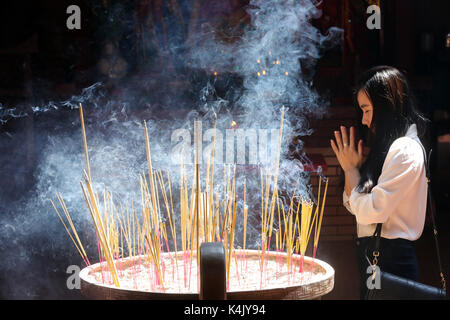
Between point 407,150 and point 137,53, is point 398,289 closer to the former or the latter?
point 407,150

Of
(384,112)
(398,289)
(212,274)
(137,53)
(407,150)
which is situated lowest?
(398,289)

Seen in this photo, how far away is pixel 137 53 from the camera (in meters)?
3.53

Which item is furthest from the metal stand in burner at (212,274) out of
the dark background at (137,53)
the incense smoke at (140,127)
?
the dark background at (137,53)

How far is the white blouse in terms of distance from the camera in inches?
57.3

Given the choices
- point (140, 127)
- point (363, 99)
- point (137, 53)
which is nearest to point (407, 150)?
point (363, 99)

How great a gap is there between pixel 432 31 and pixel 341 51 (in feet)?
4.44

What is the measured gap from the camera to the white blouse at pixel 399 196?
146 cm

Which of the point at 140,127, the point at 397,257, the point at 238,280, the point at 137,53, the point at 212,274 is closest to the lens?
the point at 212,274

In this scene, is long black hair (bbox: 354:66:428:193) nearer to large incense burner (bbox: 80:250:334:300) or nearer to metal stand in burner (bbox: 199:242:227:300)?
large incense burner (bbox: 80:250:334:300)

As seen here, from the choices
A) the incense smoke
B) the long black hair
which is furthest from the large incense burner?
the incense smoke

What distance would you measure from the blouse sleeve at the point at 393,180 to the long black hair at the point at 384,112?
65mm

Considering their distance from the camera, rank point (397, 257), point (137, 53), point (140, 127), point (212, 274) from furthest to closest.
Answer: point (137, 53) < point (140, 127) < point (397, 257) < point (212, 274)

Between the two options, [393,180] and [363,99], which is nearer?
[393,180]

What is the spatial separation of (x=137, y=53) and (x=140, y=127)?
565mm
